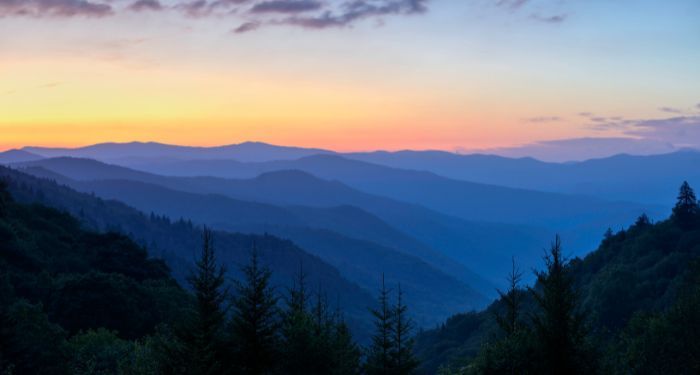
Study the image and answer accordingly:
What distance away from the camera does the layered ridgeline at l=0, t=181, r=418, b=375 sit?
28375 mm

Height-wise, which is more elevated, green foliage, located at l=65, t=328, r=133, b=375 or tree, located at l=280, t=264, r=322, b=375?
tree, located at l=280, t=264, r=322, b=375

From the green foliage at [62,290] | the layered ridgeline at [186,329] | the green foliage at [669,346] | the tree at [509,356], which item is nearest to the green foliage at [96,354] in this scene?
the layered ridgeline at [186,329]

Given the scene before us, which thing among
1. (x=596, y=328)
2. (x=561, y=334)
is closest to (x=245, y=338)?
(x=561, y=334)

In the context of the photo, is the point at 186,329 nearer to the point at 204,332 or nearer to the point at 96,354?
the point at 204,332

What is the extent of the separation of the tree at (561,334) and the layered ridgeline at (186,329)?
9.36 m

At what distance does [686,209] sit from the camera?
10531cm

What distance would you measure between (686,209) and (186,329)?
101433mm

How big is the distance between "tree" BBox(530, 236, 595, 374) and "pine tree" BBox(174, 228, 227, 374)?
570 inches

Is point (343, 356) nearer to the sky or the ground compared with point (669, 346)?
nearer to the sky

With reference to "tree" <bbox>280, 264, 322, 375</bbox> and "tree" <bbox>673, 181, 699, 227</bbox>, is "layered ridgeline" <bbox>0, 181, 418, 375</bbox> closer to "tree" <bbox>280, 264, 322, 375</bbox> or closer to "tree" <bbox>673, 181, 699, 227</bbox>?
"tree" <bbox>280, 264, 322, 375</bbox>

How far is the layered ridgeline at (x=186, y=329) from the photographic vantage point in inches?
1117

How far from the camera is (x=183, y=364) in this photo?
26.7m

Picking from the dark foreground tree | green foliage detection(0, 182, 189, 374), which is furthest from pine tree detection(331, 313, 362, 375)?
green foliage detection(0, 182, 189, 374)

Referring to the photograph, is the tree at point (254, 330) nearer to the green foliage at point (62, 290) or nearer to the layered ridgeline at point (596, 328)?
the green foliage at point (62, 290)
